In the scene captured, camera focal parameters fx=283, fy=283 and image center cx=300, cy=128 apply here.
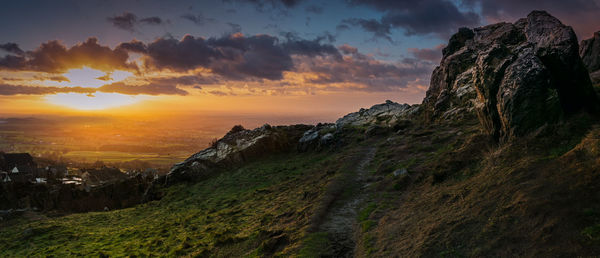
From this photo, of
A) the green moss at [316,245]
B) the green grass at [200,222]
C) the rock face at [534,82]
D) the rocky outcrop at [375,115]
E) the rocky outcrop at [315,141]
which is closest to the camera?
the green moss at [316,245]

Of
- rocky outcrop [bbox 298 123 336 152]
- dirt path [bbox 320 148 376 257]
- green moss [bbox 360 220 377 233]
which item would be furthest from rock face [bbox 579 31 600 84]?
green moss [bbox 360 220 377 233]

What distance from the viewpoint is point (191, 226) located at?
97.6 feet

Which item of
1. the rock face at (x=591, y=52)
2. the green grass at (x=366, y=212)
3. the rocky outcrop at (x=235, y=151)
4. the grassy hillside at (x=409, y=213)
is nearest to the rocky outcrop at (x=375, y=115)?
the rocky outcrop at (x=235, y=151)

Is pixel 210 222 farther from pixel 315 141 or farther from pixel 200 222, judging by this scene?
pixel 315 141

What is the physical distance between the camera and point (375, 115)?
83.4 metres

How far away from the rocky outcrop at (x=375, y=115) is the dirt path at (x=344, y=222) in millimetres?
47848

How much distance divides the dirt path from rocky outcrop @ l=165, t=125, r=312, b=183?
115 ft

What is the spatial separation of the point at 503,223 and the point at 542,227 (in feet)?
4.79

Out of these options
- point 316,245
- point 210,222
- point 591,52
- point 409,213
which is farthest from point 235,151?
point 591,52

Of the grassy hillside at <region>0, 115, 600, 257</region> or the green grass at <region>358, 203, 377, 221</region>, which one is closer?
the grassy hillside at <region>0, 115, 600, 257</region>

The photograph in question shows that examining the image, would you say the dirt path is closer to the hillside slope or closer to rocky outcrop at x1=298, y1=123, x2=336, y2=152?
the hillside slope

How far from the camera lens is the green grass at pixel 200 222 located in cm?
2230

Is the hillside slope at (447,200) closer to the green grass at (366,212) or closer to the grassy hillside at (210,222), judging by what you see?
the green grass at (366,212)

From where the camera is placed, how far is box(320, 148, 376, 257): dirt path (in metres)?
16.1
